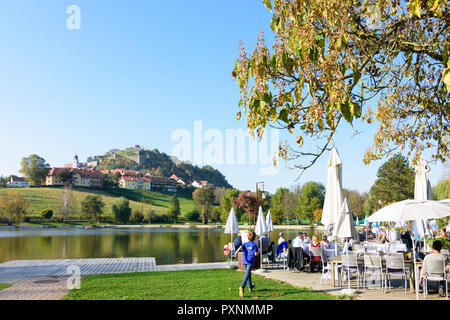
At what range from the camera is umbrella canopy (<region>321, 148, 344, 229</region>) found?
12.2 meters

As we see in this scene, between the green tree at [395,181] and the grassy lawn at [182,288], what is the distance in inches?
2053

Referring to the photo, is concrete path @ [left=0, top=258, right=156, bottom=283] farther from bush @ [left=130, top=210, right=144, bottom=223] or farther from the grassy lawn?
bush @ [left=130, top=210, right=144, bottom=223]

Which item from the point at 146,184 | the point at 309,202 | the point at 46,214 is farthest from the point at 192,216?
the point at 146,184

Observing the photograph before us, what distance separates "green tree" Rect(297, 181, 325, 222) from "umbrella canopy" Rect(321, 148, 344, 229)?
228ft

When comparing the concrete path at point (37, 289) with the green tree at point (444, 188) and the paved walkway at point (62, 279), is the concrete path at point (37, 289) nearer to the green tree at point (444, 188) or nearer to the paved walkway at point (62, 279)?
the paved walkway at point (62, 279)

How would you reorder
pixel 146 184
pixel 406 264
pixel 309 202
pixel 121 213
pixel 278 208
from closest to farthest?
pixel 406 264
pixel 309 202
pixel 278 208
pixel 121 213
pixel 146 184

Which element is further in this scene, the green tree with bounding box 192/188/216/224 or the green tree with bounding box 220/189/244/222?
the green tree with bounding box 192/188/216/224

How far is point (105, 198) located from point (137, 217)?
22354 millimetres

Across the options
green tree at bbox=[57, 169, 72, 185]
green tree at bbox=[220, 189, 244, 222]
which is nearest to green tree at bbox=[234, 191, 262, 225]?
green tree at bbox=[220, 189, 244, 222]

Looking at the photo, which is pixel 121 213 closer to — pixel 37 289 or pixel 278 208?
pixel 278 208

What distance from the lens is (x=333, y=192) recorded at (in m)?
12.5

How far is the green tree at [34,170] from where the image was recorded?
121 m
